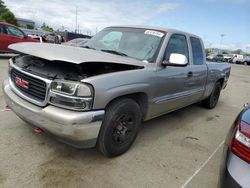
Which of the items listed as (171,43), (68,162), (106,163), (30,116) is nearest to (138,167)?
(106,163)

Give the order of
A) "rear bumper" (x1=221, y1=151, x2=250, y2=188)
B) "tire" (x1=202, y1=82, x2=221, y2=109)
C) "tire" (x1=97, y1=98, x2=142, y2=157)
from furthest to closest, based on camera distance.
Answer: "tire" (x1=202, y1=82, x2=221, y2=109) < "tire" (x1=97, y1=98, x2=142, y2=157) < "rear bumper" (x1=221, y1=151, x2=250, y2=188)

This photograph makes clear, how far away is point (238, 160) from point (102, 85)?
145cm

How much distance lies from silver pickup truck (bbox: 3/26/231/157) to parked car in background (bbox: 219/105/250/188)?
131 centimetres

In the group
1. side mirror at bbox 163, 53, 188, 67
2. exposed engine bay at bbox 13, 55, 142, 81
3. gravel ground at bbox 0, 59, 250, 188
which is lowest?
gravel ground at bbox 0, 59, 250, 188

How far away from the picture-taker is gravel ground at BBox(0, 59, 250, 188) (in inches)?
101

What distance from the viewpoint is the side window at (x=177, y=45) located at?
3.72 meters

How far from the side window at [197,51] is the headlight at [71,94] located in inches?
112

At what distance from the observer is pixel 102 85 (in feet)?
8.23

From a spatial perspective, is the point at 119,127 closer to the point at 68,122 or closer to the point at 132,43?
the point at 68,122

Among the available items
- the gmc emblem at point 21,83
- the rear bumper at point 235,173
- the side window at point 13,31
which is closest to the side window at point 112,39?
the gmc emblem at point 21,83

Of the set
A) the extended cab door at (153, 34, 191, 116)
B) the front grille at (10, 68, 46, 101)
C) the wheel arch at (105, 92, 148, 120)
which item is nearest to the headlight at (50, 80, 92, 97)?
the front grille at (10, 68, 46, 101)

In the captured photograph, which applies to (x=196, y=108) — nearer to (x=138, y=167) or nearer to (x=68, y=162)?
(x=138, y=167)

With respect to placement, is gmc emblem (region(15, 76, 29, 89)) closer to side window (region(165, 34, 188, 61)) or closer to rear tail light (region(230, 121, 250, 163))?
side window (region(165, 34, 188, 61))

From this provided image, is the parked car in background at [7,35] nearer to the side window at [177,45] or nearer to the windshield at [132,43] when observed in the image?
the windshield at [132,43]
